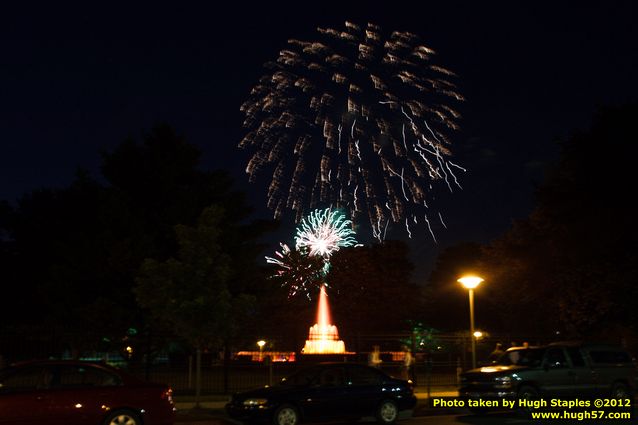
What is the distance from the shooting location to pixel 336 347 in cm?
4697

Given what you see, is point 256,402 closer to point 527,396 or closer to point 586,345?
point 527,396

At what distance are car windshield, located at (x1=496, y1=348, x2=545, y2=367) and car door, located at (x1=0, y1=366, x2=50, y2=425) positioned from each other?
12.3 m

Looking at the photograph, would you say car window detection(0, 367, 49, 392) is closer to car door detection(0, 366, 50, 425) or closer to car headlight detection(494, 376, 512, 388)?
car door detection(0, 366, 50, 425)

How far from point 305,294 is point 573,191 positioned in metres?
38.0

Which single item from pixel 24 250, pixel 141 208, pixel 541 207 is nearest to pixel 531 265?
pixel 541 207

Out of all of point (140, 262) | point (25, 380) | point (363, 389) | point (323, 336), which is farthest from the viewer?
point (323, 336)

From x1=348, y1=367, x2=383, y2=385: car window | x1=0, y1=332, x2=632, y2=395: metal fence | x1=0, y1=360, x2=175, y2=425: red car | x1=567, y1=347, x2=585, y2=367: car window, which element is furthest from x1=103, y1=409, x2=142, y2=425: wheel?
x1=567, y1=347, x2=585, y2=367: car window

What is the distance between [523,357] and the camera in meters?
19.6

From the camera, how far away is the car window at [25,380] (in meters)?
12.0

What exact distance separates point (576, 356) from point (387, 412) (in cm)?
679

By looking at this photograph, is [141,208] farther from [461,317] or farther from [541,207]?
[461,317]

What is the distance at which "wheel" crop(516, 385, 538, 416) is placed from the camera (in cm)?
1814

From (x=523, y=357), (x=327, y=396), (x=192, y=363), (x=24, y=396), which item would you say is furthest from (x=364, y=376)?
(x=192, y=363)

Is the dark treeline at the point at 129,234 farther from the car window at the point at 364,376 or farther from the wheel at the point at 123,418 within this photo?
the wheel at the point at 123,418
